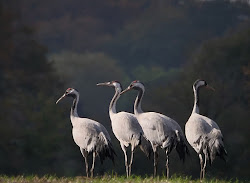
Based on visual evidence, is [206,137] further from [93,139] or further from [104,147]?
[93,139]

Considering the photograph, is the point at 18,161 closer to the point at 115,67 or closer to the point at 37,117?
the point at 37,117

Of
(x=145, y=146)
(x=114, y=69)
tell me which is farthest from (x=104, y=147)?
(x=114, y=69)

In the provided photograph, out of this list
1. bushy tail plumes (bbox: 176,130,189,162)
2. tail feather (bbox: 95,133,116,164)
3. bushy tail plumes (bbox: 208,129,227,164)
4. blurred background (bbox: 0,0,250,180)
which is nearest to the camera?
bushy tail plumes (bbox: 208,129,227,164)

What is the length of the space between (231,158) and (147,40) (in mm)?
11156

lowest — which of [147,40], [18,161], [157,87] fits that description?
[18,161]

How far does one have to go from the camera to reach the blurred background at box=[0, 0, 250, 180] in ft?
60.2

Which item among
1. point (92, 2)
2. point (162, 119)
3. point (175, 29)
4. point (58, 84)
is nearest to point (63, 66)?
point (58, 84)

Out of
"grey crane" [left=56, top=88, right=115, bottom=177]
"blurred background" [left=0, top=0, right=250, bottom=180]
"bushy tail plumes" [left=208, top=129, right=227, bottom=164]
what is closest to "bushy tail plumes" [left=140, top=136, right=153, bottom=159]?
"grey crane" [left=56, top=88, right=115, bottom=177]

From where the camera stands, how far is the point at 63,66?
24953 mm

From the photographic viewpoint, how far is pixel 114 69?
82.7 feet

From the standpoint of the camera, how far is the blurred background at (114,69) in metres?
18.3

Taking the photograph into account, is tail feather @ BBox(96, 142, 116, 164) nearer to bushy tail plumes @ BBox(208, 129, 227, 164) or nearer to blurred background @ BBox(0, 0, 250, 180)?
→ bushy tail plumes @ BBox(208, 129, 227, 164)

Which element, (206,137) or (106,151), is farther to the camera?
(106,151)

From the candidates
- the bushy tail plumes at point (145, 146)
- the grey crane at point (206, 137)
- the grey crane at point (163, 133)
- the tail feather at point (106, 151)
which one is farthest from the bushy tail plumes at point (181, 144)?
the tail feather at point (106, 151)
